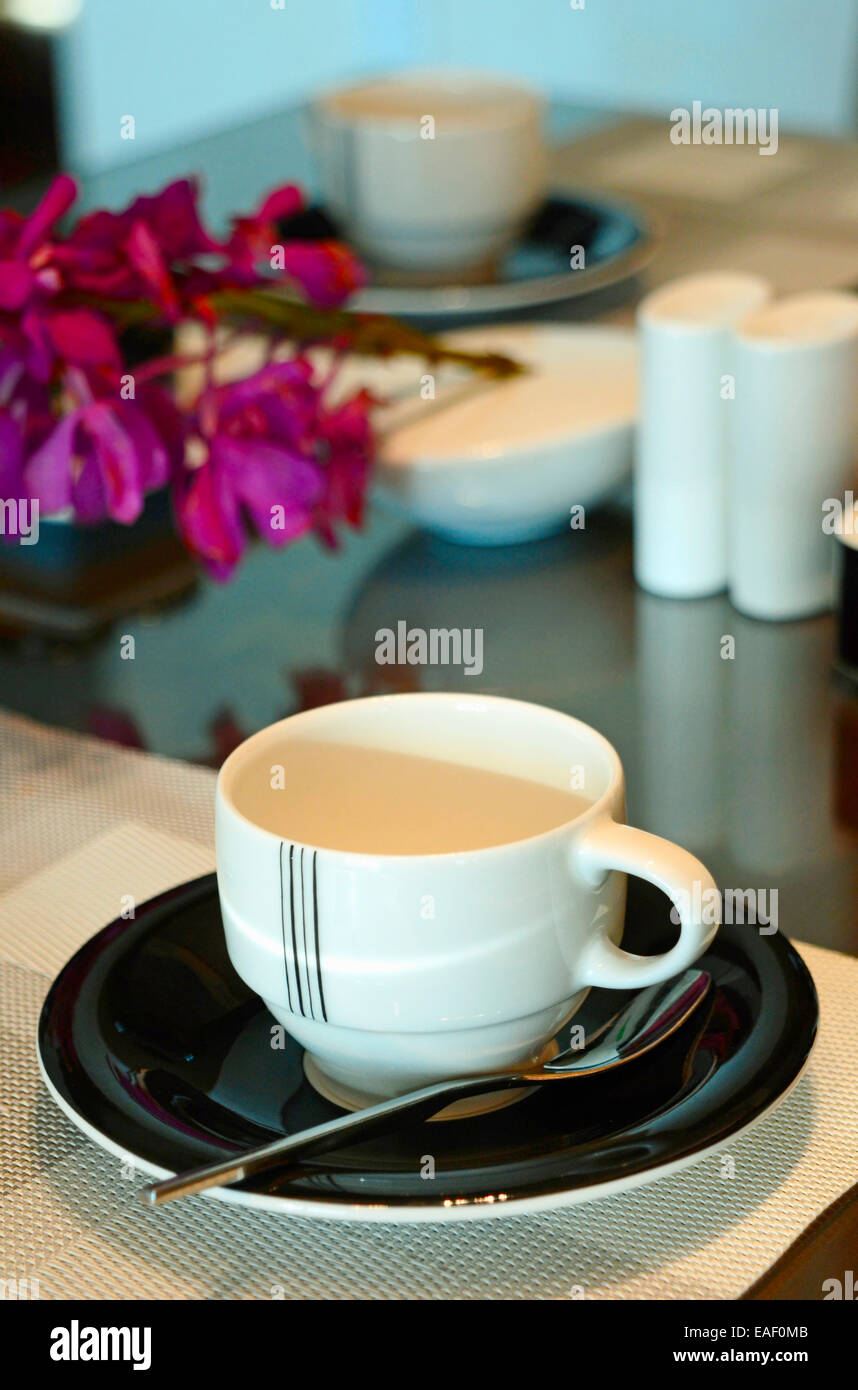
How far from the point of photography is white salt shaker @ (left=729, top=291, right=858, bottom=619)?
2.23ft

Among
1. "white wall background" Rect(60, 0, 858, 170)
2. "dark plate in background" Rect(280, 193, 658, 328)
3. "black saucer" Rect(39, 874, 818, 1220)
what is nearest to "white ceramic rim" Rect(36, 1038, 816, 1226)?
"black saucer" Rect(39, 874, 818, 1220)

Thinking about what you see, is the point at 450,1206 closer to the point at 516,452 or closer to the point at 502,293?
the point at 516,452

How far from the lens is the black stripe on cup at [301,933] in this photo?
1.23 ft

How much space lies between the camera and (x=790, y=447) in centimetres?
69

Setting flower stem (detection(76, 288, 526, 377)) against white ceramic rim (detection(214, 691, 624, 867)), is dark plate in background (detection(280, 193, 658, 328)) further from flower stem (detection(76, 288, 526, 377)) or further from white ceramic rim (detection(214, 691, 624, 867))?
white ceramic rim (detection(214, 691, 624, 867))

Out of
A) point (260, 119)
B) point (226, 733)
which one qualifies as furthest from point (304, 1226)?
point (260, 119)

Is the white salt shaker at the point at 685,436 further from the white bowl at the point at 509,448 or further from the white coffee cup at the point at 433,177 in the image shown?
the white coffee cup at the point at 433,177

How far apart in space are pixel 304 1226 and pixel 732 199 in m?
0.95

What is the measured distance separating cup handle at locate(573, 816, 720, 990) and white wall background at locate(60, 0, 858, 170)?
8.44 feet

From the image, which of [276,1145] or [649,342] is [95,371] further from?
[276,1145]

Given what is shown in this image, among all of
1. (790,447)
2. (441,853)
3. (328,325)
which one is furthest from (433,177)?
(441,853)

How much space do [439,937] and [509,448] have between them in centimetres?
41

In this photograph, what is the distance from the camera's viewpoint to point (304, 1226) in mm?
386

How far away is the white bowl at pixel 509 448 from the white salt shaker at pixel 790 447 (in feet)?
0.27
